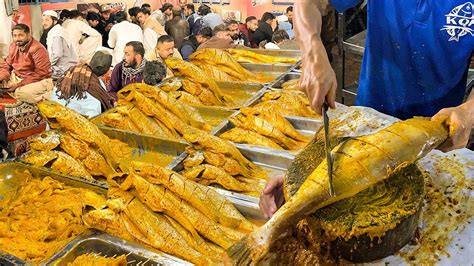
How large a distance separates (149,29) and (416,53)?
289 inches

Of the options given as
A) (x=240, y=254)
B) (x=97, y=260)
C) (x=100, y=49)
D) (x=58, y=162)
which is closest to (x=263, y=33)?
(x=100, y=49)

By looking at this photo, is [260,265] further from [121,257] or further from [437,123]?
→ [121,257]

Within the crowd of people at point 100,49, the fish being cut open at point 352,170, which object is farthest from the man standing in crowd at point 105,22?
the fish being cut open at point 352,170

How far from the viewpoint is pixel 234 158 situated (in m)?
3.47

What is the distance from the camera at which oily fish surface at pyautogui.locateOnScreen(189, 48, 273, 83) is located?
534 cm

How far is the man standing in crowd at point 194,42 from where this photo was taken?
26.3 feet

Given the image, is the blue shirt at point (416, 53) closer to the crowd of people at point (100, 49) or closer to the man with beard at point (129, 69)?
the crowd of people at point (100, 49)

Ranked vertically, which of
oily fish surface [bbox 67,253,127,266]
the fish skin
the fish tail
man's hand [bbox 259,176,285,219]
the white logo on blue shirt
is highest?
the white logo on blue shirt

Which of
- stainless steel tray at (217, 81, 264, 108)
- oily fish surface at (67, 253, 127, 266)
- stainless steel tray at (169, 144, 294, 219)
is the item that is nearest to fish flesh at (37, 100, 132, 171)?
stainless steel tray at (169, 144, 294, 219)

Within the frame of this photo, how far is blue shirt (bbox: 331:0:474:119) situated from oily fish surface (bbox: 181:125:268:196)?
41.3 inches

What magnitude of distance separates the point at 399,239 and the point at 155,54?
5.70 metres

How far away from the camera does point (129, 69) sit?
19.3 feet

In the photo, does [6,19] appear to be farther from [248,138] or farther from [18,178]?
[248,138]

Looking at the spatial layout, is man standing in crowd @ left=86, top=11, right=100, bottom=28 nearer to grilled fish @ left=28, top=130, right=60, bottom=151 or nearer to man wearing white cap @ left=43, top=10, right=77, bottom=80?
man wearing white cap @ left=43, top=10, right=77, bottom=80
